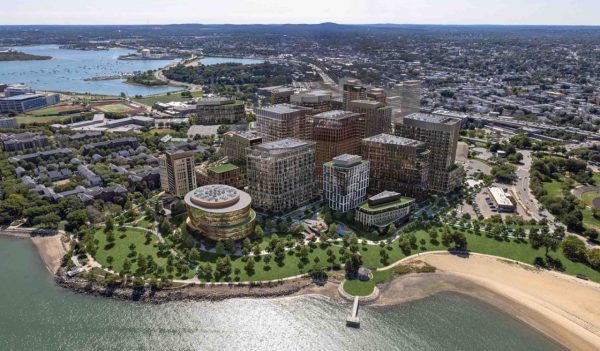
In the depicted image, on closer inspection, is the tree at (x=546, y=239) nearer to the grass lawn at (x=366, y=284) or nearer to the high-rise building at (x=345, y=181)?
the grass lawn at (x=366, y=284)

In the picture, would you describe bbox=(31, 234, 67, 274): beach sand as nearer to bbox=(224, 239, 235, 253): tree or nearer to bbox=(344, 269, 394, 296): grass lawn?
bbox=(224, 239, 235, 253): tree

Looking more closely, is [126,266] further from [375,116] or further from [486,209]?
[486,209]

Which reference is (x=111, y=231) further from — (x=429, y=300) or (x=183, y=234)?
(x=429, y=300)

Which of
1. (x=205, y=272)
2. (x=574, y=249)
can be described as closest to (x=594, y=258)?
(x=574, y=249)

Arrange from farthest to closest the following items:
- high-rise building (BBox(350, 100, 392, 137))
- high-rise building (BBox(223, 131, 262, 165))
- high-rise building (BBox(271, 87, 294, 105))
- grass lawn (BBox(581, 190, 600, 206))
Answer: high-rise building (BBox(271, 87, 294, 105)), high-rise building (BBox(350, 100, 392, 137)), grass lawn (BBox(581, 190, 600, 206)), high-rise building (BBox(223, 131, 262, 165))

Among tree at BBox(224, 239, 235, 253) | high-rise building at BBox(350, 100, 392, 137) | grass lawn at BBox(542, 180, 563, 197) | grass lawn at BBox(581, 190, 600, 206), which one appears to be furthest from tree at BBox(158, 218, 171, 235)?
grass lawn at BBox(581, 190, 600, 206)

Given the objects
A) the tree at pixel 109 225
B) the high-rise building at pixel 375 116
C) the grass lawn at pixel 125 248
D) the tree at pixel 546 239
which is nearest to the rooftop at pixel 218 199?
the grass lawn at pixel 125 248

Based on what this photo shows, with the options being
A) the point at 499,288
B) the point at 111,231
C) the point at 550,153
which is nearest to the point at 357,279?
the point at 499,288
